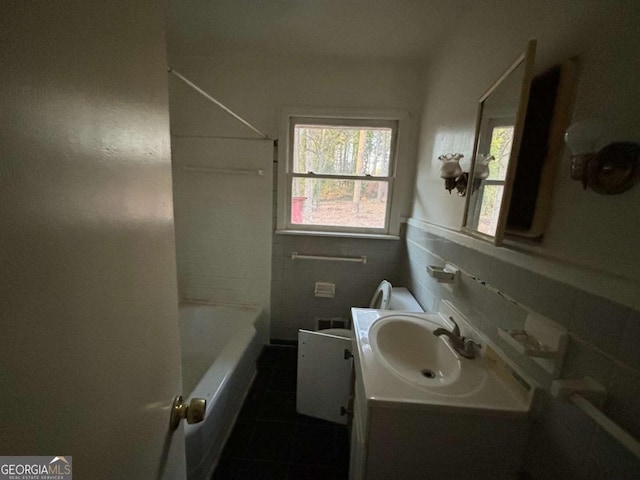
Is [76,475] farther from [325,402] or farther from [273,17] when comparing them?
[273,17]

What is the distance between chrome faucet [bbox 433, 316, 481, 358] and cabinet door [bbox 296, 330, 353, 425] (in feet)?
1.80

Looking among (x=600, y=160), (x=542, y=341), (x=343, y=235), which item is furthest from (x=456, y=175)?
(x=343, y=235)

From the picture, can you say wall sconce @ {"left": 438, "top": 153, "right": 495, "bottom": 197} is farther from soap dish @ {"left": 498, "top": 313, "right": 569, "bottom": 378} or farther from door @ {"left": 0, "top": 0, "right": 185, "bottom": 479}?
door @ {"left": 0, "top": 0, "right": 185, "bottom": 479}

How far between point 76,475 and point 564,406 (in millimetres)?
1012

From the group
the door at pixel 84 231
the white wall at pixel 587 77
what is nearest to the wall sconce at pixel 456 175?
the white wall at pixel 587 77

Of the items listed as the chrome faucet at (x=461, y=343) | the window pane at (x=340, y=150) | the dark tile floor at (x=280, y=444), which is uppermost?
the window pane at (x=340, y=150)

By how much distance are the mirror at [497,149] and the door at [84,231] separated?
925mm

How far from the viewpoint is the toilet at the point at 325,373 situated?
1.44m

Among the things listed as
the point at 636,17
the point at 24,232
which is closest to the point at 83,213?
the point at 24,232

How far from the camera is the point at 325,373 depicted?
1.47 meters

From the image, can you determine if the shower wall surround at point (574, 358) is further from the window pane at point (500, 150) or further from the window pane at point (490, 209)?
the window pane at point (500, 150)

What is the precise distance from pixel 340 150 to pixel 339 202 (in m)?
0.41

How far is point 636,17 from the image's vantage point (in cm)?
55

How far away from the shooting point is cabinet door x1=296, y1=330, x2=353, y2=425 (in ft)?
4.71
